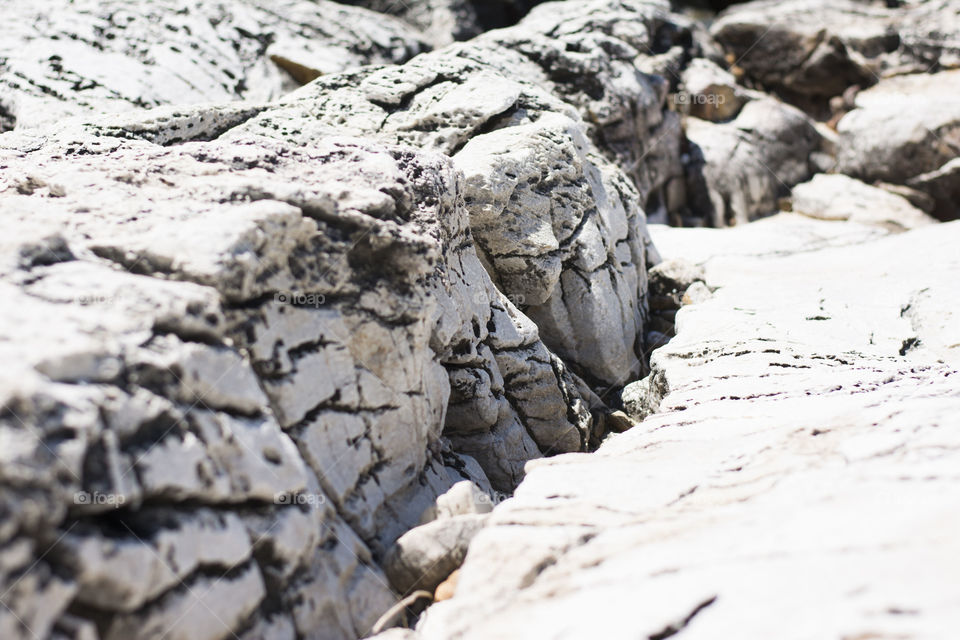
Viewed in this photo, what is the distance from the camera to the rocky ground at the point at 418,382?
7.47ft

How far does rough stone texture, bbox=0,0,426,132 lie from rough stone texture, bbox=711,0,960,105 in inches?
289

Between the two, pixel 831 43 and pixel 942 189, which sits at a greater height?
pixel 831 43

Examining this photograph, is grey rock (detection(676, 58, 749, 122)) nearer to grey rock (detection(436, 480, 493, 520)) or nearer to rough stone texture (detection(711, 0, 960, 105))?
rough stone texture (detection(711, 0, 960, 105))

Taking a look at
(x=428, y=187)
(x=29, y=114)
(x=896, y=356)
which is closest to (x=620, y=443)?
(x=428, y=187)

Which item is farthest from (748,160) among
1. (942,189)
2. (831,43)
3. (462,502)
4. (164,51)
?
(462,502)

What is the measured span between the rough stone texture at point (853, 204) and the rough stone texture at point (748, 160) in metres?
0.40

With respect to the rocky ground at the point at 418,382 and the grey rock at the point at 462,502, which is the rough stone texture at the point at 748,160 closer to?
the rocky ground at the point at 418,382

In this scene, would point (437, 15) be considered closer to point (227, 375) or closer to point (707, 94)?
point (707, 94)

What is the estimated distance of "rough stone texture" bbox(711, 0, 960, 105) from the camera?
41.1 ft

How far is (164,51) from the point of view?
24.8 feet

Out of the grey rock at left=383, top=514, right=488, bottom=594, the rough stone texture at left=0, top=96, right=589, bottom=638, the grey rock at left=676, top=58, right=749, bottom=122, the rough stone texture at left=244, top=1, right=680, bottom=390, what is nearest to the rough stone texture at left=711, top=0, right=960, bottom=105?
the grey rock at left=676, top=58, right=749, bottom=122

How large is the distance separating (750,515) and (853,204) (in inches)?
372

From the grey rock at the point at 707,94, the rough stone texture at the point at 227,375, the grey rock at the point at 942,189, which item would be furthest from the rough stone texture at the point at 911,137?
the rough stone texture at the point at 227,375

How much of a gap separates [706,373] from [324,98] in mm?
3852
